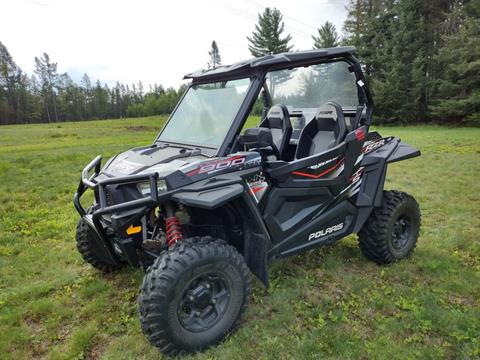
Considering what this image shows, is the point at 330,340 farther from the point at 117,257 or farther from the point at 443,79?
the point at 443,79

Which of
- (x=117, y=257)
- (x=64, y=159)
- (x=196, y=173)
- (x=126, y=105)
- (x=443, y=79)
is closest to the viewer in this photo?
(x=196, y=173)

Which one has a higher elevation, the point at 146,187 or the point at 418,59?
the point at 418,59

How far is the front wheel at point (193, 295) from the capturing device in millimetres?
2479

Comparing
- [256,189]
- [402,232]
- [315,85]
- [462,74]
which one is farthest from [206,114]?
[462,74]

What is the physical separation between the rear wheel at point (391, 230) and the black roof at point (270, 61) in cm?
171

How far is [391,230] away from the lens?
13.1 feet

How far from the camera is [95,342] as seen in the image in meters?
2.94

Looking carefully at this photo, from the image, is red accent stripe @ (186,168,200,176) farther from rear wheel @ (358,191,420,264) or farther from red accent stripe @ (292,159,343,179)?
rear wheel @ (358,191,420,264)

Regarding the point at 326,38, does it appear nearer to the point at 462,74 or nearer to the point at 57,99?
the point at 462,74

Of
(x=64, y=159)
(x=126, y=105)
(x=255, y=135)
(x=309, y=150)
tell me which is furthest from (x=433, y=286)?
(x=126, y=105)

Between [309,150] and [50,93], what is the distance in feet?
269

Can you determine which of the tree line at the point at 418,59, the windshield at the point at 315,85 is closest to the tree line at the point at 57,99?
the tree line at the point at 418,59

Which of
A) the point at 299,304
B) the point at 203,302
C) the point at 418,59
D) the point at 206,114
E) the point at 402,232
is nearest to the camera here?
the point at 203,302

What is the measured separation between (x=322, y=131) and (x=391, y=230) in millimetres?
1328
